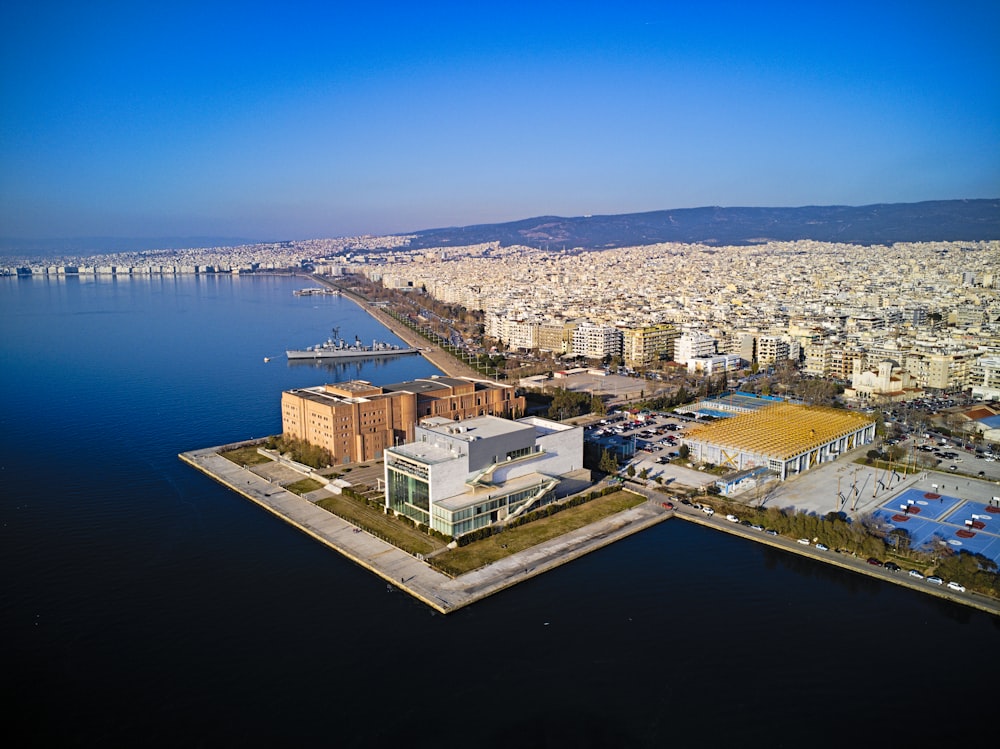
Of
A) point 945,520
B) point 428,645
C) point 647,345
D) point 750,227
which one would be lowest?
point 428,645

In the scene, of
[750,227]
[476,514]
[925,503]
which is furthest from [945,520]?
[750,227]

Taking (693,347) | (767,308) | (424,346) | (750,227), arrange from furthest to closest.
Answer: (750,227)
(767,308)
(424,346)
(693,347)

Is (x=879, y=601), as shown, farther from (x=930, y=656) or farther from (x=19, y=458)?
(x=19, y=458)

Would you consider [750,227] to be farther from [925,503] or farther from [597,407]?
[925,503]

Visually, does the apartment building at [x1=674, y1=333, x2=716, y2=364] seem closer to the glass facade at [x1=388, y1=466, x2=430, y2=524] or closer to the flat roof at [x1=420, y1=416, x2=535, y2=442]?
the flat roof at [x1=420, y1=416, x2=535, y2=442]

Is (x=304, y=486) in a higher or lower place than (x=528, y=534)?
higher

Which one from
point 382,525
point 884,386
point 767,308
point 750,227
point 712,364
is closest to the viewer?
point 382,525
